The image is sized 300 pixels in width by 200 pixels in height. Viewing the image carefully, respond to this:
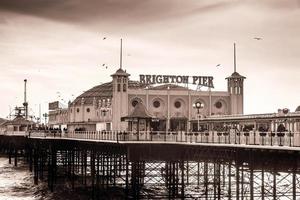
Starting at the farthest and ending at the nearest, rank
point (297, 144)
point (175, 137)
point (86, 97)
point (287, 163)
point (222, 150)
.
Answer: point (86, 97) < point (175, 137) < point (222, 150) < point (287, 163) < point (297, 144)

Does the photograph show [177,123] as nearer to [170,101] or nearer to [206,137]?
[170,101]

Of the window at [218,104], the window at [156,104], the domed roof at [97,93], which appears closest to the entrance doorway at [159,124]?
the window at [156,104]

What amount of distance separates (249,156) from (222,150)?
4.94 meters

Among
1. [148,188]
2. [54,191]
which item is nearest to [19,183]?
[54,191]

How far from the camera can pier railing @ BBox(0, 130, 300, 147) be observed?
106 feet

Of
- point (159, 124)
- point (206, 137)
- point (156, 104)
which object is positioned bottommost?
point (206, 137)

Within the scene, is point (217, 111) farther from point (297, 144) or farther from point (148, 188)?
point (297, 144)

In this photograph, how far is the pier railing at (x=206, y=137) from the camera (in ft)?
106

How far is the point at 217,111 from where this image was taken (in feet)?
273

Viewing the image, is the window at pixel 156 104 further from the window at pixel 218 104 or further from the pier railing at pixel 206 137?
the pier railing at pixel 206 137

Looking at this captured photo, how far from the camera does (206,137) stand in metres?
41.4

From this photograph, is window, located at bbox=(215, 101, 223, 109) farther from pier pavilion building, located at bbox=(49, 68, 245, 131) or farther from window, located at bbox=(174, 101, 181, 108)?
window, located at bbox=(174, 101, 181, 108)

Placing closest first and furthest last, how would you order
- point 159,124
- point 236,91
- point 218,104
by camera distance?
point 159,124 → point 236,91 → point 218,104

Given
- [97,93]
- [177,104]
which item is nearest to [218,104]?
[177,104]
